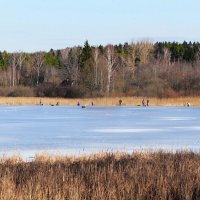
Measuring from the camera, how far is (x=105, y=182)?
7367 millimetres

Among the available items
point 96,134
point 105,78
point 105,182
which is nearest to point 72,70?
point 105,78

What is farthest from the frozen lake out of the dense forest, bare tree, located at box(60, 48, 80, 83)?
bare tree, located at box(60, 48, 80, 83)

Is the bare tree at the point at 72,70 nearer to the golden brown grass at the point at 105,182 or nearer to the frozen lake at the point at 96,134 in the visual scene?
the frozen lake at the point at 96,134

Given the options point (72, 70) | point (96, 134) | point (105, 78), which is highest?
point (72, 70)

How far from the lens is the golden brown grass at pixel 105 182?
6805 millimetres

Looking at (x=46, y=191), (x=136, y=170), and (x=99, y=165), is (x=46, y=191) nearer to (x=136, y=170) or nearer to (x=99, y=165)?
(x=136, y=170)

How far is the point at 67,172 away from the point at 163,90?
36.4 m

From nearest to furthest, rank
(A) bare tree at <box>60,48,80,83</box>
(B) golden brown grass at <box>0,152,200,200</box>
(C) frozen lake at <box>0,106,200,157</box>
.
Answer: (B) golden brown grass at <box>0,152,200,200</box>
(C) frozen lake at <box>0,106,200,157</box>
(A) bare tree at <box>60,48,80,83</box>

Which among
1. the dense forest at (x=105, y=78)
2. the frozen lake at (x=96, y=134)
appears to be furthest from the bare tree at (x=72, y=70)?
the frozen lake at (x=96, y=134)

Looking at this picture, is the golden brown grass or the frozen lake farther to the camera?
the frozen lake

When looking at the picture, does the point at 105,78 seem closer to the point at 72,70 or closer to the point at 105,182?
the point at 72,70

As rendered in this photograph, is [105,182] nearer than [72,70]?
Yes

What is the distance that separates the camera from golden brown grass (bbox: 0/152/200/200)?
6.80 metres

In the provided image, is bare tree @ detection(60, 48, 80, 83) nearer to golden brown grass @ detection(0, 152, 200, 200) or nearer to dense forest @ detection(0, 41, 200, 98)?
dense forest @ detection(0, 41, 200, 98)
